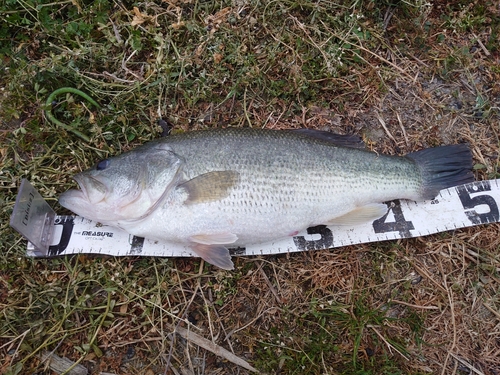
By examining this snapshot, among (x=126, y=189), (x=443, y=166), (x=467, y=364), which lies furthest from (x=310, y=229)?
(x=467, y=364)

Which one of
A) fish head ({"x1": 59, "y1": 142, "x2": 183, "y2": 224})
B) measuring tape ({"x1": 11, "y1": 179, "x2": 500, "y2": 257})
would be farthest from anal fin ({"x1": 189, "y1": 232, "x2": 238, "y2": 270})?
fish head ({"x1": 59, "y1": 142, "x2": 183, "y2": 224})

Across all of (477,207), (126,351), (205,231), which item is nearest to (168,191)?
(205,231)

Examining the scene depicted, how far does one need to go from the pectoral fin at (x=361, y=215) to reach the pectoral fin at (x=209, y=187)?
1.00 metres

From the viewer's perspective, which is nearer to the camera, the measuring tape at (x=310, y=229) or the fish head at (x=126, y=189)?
the fish head at (x=126, y=189)

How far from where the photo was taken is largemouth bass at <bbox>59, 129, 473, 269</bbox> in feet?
10.0

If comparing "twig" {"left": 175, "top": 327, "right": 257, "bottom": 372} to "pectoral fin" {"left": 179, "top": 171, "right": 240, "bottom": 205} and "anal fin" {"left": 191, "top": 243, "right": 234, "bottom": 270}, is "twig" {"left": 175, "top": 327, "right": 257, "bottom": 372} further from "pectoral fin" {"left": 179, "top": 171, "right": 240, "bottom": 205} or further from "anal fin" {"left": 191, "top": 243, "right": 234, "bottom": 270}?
"pectoral fin" {"left": 179, "top": 171, "right": 240, "bottom": 205}

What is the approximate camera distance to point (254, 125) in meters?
3.83

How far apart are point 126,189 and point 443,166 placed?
2906 mm

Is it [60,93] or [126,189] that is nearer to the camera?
[126,189]

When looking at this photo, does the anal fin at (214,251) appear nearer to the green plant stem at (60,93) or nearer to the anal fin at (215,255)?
the anal fin at (215,255)

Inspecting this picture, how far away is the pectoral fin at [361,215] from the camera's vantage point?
3.34 m

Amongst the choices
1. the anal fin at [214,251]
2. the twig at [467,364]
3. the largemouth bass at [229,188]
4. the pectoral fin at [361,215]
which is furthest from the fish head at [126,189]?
the twig at [467,364]

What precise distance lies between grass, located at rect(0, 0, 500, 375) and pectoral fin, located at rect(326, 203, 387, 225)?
0.38 meters

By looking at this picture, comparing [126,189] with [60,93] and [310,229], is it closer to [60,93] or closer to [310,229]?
[60,93]
